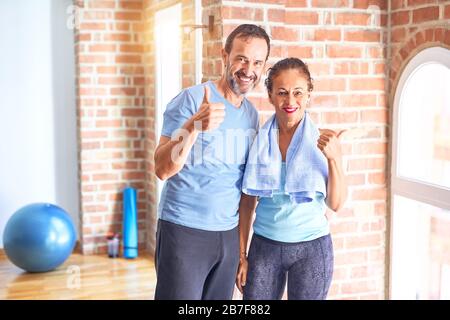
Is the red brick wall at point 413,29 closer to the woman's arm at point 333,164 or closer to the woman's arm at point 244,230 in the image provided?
the woman's arm at point 333,164

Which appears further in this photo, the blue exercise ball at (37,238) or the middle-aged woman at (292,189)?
the blue exercise ball at (37,238)

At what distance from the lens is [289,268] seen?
5.67 ft

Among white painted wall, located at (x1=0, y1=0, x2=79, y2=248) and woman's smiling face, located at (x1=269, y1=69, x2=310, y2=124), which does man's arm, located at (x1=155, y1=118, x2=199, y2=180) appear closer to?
woman's smiling face, located at (x1=269, y1=69, x2=310, y2=124)

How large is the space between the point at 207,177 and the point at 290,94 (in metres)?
0.32

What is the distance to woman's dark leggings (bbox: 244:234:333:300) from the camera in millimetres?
1708

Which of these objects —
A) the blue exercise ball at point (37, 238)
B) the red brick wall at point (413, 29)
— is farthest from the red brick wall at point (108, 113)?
the red brick wall at point (413, 29)

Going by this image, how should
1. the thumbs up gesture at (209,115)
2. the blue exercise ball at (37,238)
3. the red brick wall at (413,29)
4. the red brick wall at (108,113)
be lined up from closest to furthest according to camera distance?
the thumbs up gesture at (209,115), the red brick wall at (413,29), the blue exercise ball at (37,238), the red brick wall at (108,113)

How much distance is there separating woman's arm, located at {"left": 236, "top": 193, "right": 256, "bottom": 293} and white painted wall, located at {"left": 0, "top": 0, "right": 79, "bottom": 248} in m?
2.14

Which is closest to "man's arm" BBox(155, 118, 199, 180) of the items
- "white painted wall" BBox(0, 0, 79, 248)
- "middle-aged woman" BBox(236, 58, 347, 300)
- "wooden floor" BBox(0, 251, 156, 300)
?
"middle-aged woman" BBox(236, 58, 347, 300)

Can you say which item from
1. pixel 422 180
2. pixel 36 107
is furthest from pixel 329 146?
pixel 36 107

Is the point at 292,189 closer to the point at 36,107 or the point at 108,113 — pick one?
the point at 108,113

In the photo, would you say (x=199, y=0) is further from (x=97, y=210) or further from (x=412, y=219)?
(x=97, y=210)

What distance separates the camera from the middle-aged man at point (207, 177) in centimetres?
165
